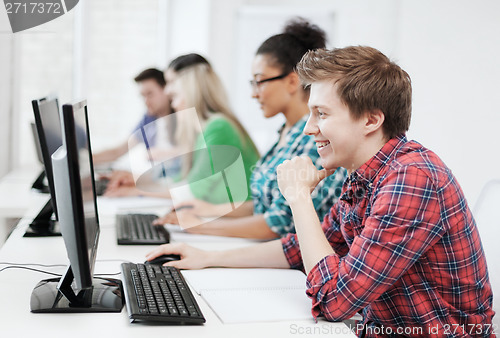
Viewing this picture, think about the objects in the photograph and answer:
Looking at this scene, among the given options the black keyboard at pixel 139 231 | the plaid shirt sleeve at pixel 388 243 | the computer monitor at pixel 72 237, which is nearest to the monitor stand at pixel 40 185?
the black keyboard at pixel 139 231

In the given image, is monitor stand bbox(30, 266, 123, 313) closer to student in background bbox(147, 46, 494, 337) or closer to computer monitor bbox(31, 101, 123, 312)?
computer monitor bbox(31, 101, 123, 312)

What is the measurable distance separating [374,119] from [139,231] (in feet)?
3.02

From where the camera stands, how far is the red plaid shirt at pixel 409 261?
1.12 meters

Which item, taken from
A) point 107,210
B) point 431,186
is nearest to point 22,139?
point 107,210

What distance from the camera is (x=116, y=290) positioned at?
1245 millimetres

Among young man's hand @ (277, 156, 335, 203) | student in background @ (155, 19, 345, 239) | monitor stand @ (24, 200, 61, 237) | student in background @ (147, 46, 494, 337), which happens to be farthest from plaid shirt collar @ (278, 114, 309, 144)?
monitor stand @ (24, 200, 61, 237)

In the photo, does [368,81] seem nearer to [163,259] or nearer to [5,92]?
[163,259]

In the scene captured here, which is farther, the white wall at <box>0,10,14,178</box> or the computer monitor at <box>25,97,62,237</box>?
the white wall at <box>0,10,14,178</box>

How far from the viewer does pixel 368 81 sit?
124 cm

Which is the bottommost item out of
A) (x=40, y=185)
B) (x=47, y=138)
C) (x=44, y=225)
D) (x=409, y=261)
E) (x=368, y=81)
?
(x=40, y=185)

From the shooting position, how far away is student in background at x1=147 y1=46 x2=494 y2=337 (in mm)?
1126

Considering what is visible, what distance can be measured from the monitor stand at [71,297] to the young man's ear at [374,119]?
0.64 metres

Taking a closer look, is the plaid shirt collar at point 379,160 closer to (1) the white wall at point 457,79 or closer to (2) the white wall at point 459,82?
(1) the white wall at point 457,79

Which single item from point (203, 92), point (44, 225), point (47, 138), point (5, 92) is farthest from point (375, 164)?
point (5, 92)
